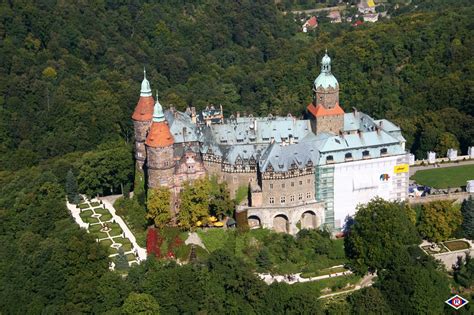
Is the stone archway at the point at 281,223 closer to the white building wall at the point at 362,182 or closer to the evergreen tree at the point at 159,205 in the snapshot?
the white building wall at the point at 362,182

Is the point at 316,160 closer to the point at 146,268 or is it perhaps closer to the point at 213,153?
the point at 213,153

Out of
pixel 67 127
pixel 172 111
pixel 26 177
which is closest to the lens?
pixel 172 111

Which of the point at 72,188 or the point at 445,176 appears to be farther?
the point at 72,188

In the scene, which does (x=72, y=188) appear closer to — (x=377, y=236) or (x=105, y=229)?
(x=105, y=229)

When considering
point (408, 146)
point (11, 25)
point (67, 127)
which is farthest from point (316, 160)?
point (11, 25)

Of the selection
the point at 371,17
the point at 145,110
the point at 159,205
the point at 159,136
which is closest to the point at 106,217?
the point at 159,205

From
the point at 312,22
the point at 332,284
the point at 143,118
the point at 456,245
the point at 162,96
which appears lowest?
the point at 332,284
